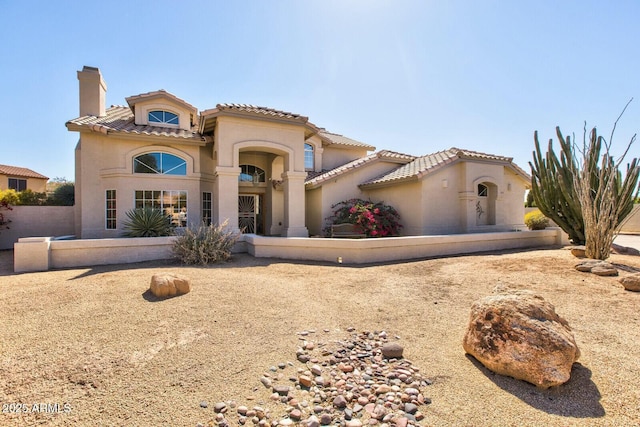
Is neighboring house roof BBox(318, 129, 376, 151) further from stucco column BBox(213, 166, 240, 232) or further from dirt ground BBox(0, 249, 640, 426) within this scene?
dirt ground BBox(0, 249, 640, 426)

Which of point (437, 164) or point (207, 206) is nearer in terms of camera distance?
point (437, 164)

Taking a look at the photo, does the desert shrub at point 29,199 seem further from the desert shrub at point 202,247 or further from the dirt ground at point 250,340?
the desert shrub at point 202,247

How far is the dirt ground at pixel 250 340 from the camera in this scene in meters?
3.15

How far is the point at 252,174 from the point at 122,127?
261 inches

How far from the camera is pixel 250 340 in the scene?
4.54 metres

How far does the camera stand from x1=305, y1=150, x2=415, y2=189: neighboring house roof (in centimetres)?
1559

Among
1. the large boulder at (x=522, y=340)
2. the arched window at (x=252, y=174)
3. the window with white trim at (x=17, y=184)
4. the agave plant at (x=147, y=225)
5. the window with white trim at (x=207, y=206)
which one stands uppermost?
the window with white trim at (x=17, y=184)

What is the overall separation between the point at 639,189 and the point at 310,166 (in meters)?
15.2

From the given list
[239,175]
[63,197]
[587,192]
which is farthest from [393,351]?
[63,197]

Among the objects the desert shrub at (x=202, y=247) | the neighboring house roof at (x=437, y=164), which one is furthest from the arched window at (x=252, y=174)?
the desert shrub at (x=202, y=247)

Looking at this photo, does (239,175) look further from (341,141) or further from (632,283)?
Result: (632,283)

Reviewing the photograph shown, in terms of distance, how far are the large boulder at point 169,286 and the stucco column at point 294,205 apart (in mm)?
7281

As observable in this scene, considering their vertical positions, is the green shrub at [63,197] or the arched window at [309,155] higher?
the arched window at [309,155]

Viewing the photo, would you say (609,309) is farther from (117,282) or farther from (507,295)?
(117,282)
